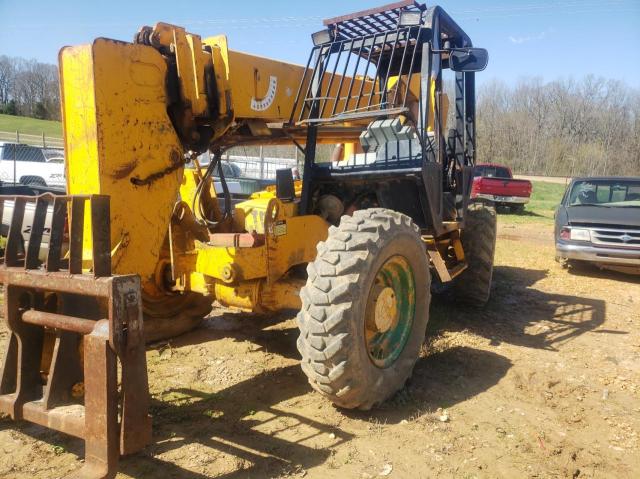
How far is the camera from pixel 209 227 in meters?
4.57

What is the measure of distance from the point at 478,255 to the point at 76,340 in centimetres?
488

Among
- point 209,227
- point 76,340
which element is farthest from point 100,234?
point 209,227

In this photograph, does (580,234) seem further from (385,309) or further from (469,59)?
(385,309)

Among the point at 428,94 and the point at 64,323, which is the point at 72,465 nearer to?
the point at 64,323

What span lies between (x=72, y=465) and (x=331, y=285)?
1.86m

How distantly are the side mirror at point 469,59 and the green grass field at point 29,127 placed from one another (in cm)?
3904

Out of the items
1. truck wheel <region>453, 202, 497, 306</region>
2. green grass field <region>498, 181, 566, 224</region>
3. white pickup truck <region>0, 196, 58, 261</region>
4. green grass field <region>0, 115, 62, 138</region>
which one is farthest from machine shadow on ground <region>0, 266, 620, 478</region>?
green grass field <region>0, 115, 62, 138</region>

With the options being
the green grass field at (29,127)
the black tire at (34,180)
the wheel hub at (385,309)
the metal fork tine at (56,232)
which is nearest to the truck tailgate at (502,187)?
the black tire at (34,180)

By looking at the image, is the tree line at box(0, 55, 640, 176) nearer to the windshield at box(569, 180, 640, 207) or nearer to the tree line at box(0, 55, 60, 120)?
the tree line at box(0, 55, 60, 120)

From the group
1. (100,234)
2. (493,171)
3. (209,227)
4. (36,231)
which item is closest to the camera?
(100,234)

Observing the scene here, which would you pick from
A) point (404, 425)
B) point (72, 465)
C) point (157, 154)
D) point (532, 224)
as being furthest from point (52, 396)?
point (532, 224)

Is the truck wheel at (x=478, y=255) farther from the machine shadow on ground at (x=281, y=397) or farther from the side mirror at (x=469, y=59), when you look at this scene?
the side mirror at (x=469, y=59)

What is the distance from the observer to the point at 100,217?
2.67 metres

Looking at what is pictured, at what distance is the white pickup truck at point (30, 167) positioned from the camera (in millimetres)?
16375
